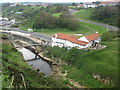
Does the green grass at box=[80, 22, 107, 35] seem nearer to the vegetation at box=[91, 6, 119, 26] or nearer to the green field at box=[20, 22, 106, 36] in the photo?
the green field at box=[20, 22, 106, 36]

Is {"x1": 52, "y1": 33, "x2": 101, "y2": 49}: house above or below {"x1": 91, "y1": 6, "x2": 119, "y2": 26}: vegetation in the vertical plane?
below

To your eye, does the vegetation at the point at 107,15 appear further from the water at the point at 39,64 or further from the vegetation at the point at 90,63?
the water at the point at 39,64

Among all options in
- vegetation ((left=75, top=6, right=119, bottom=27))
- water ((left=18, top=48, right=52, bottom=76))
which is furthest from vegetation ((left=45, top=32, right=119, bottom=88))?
vegetation ((left=75, top=6, right=119, bottom=27))

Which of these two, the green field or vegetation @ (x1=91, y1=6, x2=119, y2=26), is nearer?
the green field

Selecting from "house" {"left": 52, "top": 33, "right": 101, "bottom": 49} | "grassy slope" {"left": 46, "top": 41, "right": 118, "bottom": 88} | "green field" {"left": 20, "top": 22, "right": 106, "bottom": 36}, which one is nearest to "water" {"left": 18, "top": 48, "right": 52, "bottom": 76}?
"grassy slope" {"left": 46, "top": 41, "right": 118, "bottom": 88}

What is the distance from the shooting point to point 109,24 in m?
58.4

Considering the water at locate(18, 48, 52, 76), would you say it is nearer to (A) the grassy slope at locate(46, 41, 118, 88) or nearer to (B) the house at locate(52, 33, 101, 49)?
(A) the grassy slope at locate(46, 41, 118, 88)

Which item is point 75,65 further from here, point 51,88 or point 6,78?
point 6,78

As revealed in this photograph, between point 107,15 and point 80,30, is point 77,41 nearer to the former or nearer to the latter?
point 80,30

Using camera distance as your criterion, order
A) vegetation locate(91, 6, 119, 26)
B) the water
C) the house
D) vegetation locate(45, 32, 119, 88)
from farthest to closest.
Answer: vegetation locate(91, 6, 119, 26), the house, the water, vegetation locate(45, 32, 119, 88)

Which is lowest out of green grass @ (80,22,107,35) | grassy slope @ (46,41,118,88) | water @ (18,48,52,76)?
water @ (18,48,52,76)

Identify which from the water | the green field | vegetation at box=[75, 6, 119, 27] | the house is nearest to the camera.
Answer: the water

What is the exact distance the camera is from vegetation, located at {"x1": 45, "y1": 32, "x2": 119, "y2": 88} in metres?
25.6

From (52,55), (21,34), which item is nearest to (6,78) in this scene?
(52,55)
